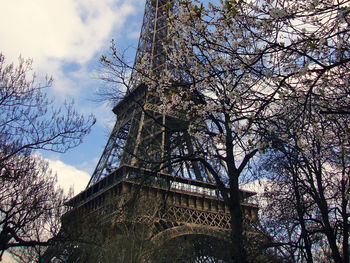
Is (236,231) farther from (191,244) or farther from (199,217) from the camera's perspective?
(199,217)

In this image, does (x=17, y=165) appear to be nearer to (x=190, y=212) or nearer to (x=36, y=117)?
(x=36, y=117)

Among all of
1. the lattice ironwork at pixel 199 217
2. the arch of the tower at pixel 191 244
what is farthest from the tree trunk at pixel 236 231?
the lattice ironwork at pixel 199 217

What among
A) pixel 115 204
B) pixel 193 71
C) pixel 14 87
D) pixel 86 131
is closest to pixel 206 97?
pixel 193 71

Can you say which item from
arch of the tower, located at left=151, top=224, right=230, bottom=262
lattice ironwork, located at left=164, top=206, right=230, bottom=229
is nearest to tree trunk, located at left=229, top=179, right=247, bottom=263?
arch of the tower, located at left=151, top=224, right=230, bottom=262

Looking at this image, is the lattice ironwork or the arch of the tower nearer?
the arch of the tower

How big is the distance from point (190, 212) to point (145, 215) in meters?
6.17

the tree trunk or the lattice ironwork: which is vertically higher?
the lattice ironwork

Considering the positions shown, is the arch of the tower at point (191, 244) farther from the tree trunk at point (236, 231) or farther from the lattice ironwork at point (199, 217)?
the tree trunk at point (236, 231)

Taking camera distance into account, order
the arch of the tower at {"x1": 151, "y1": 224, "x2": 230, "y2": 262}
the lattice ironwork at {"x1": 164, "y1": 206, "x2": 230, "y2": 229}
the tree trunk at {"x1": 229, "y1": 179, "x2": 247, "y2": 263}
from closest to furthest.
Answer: the tree trunk at {"x1": 229, "y1": 179, "x2": 247, "y2": 263} < the arch of the tower at {"x1": 151, "y1": 224, "x2": 230, "y2": 262} < the lattice ironwork at {"x1": 164, "y1": 206, "x2": 230, "y2": 229}

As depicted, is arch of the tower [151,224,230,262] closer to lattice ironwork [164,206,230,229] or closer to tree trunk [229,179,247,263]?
lattice ironwork [164,206,230,229]

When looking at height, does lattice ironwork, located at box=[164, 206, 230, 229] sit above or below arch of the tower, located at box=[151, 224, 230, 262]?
above

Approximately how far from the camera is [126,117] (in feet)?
95.3

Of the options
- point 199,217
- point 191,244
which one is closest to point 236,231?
point 191,244

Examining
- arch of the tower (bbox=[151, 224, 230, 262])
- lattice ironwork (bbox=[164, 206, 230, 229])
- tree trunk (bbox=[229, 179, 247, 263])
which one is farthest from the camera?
lattice ironwork (bbox=[164, 206, 230, 229])
